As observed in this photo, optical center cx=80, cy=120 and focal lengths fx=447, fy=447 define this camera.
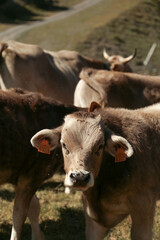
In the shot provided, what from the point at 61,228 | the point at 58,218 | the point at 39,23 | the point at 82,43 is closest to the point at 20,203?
the point at 61,228

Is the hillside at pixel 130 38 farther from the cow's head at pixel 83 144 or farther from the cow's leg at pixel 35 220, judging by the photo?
the cow's head at pixel 83 144

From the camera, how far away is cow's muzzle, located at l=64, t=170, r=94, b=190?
14.0 ft

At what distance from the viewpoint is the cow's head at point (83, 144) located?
14.3 feet

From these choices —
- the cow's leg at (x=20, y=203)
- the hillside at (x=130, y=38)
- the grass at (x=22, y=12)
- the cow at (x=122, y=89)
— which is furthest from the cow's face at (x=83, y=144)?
the grass at (x=22, y=12)

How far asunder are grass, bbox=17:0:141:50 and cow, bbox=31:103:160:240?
24083 millimetres

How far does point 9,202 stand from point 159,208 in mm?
2621

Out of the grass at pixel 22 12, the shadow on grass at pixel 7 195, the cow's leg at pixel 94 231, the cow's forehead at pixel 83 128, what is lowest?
the grass at pixel 22 12

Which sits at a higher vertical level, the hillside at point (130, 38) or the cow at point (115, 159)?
the cow at point (115, 159)

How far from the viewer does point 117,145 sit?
4859 millimetres

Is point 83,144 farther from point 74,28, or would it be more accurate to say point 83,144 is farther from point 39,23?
point 39,23

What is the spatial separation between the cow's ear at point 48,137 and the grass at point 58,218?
7.05ft

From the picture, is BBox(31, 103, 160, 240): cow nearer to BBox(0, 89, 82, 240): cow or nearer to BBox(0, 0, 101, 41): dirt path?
BBox(0, 89, 82, 240): cow

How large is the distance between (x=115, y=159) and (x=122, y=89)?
4.92 metres

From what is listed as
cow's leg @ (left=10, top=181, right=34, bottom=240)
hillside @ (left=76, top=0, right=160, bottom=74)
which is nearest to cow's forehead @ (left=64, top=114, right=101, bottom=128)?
cow's leg @ (left=10, top=181, right=34, bottom=240)
